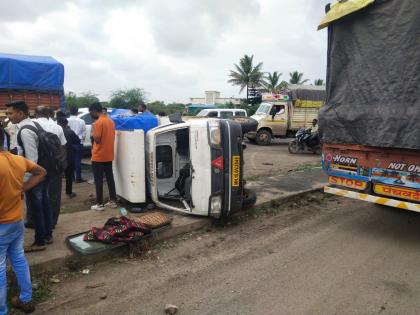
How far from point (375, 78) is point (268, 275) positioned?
2931 millimetres

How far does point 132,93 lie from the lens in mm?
46250

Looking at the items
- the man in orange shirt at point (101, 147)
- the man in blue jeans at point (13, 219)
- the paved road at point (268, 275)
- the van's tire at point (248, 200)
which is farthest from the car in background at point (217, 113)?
the man in blue jeans at point (13, 219)

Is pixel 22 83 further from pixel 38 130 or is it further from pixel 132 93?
pixel 132 93

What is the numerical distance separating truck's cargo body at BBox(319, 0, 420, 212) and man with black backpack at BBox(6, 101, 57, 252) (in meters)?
3.91

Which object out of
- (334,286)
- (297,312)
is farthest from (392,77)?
(297,312)

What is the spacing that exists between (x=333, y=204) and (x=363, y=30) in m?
3.32

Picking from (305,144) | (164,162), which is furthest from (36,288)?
(305,144)

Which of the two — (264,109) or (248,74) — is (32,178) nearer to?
(264,109)

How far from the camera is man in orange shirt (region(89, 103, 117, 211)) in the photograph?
5.43 m

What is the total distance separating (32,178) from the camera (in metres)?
3.07

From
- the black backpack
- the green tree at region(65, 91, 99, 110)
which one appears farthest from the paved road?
the green tree at region(65, 91, 99, 110)

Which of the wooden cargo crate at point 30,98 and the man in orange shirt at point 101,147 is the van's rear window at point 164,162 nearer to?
the man in orange shirt at point 101,147

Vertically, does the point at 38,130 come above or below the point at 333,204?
above

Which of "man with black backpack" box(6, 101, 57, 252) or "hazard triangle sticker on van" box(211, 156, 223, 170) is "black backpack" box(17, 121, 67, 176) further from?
"hazard triangle sticker on van" box(211, 156, 223, 170)
